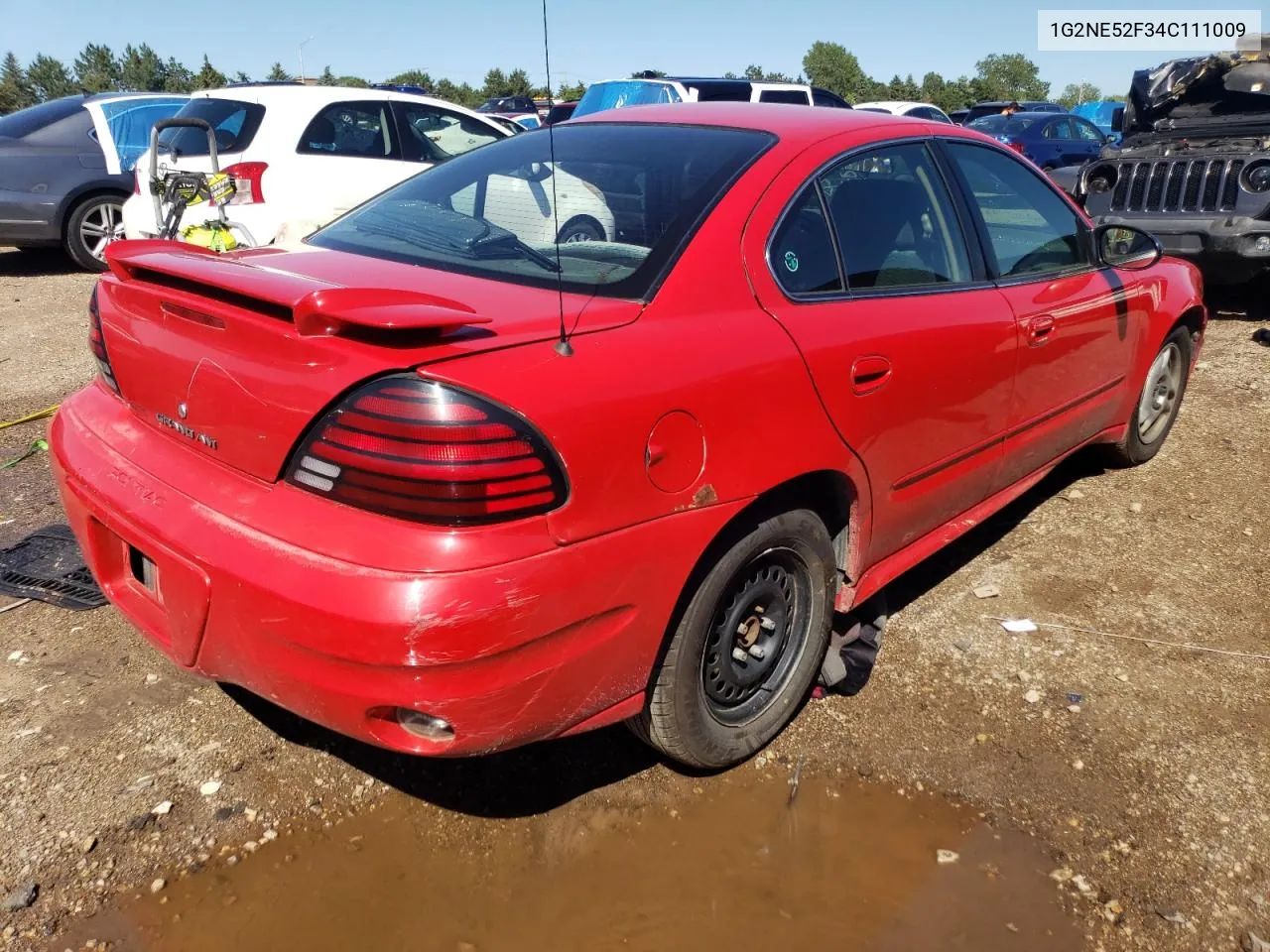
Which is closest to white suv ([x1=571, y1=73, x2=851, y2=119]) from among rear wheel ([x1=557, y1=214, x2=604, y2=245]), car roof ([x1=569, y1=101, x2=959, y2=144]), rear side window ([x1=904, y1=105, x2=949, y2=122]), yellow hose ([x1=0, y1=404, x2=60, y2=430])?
rear side window ([x1=904, y1=105, x2=949, y2=122])

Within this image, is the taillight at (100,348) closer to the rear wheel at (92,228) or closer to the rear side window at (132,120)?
the rear wheel at (92,228)

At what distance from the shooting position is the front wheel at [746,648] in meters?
2.39

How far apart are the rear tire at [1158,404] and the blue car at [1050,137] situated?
1500 cm

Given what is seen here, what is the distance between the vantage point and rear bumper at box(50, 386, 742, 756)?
75.2 inches

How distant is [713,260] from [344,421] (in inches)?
37.6

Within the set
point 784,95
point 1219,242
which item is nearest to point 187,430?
point 1219,242

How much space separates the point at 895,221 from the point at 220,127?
21.4 feet

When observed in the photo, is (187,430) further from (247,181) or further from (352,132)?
(352,132)

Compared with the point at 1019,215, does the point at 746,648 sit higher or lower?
lower

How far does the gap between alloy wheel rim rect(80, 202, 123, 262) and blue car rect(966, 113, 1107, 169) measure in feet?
48.5

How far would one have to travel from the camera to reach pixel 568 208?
276 cm

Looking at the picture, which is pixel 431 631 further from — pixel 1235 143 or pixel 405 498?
pixel 1235 143

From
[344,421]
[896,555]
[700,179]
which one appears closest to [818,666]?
[896,555]

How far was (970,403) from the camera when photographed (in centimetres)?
309
